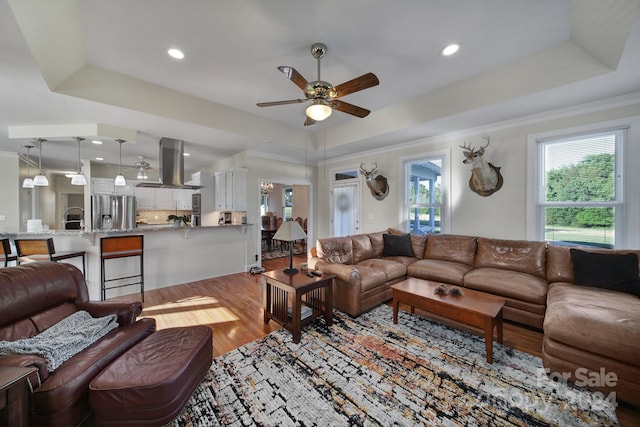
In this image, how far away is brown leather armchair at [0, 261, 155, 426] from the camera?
1.27 meters

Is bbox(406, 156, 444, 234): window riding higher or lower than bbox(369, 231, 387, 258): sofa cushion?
higher

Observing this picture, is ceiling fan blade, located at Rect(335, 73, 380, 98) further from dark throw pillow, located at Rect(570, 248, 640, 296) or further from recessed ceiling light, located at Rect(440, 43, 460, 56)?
dark throw pillow, located at Rect(570, 248, 640, 296)

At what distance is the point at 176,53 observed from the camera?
2578 mm

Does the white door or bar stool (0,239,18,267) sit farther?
the white door

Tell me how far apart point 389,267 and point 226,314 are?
2375 mm

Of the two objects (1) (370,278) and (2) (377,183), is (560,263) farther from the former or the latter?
(2) (377,183)

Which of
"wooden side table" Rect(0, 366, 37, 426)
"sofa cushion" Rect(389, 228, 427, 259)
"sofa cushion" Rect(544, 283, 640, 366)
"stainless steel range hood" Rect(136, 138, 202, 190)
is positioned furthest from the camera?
"stainless steel range hood" Rect(136, 138, 202, 190)

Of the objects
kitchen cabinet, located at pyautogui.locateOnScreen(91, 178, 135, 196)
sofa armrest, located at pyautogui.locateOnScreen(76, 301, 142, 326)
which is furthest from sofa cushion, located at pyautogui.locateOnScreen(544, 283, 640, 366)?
kitchen cabinet, located at pyautogui.locateOnScreen(91, 178, 135, 196)

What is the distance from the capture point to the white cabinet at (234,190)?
5219mm

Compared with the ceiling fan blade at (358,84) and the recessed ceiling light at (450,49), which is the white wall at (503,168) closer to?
the recessed ceiling light at (450,49)

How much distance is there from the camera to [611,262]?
2559 mm

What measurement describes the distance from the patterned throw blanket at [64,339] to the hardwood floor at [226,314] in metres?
0.96

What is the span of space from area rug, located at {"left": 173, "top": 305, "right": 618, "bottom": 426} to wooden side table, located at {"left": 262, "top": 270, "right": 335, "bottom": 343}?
209 millimetres

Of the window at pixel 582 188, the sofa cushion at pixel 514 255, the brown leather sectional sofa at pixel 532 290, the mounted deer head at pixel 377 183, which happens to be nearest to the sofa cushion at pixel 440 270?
the brown leather sectional sofa at pixel 532 290
